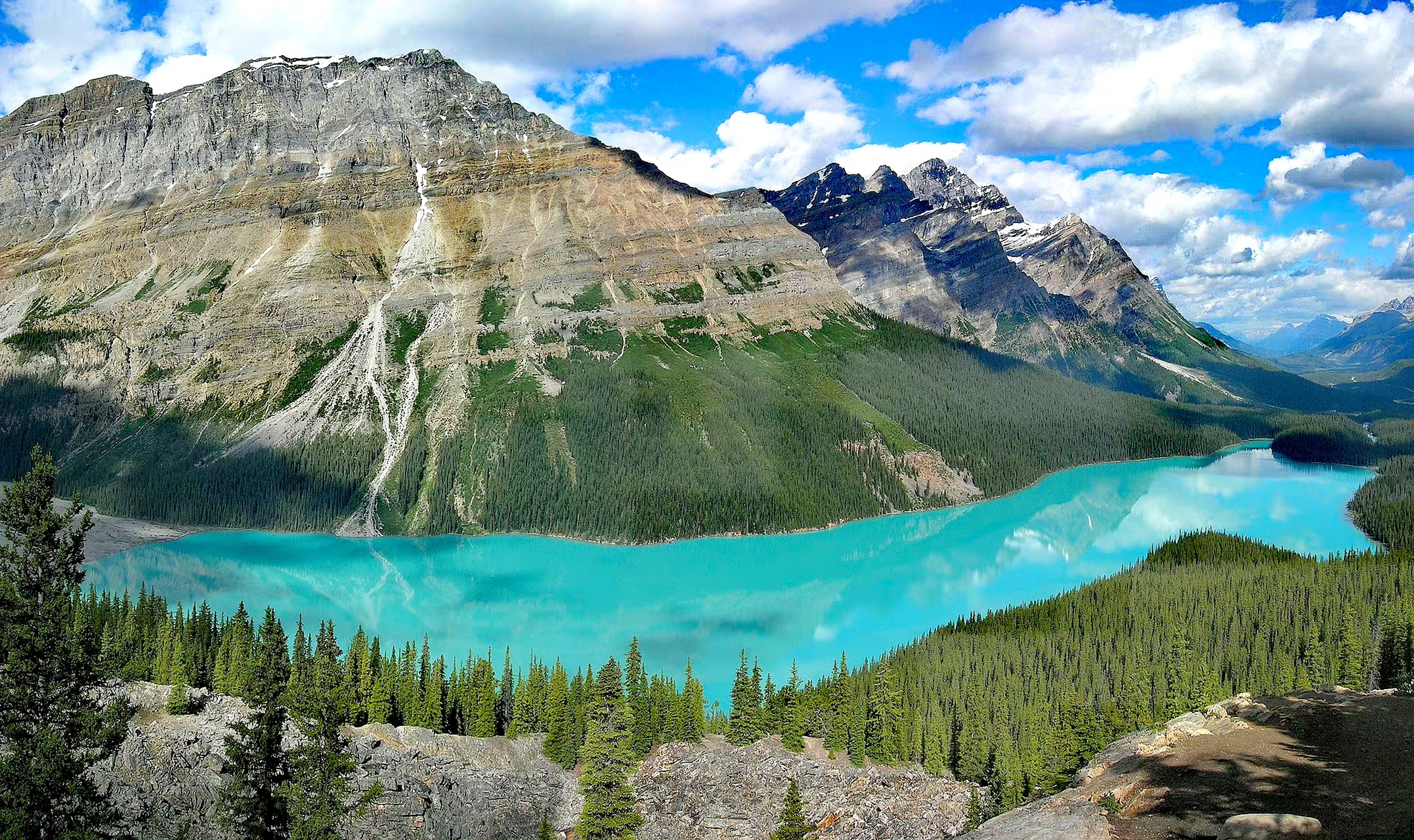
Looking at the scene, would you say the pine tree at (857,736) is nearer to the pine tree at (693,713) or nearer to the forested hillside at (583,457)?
the pine tree at (693,713)

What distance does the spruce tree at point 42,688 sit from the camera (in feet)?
78.2

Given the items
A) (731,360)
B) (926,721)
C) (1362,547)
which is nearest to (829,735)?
(926,721)

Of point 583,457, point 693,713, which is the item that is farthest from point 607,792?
point 583,457

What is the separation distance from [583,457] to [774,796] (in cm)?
10008

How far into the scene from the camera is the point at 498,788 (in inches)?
1812

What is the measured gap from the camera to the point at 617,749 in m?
36.2

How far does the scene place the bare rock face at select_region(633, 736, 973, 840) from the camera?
41.4m

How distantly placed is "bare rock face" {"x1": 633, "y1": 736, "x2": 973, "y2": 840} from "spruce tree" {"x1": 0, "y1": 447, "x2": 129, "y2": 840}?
76.3 ft

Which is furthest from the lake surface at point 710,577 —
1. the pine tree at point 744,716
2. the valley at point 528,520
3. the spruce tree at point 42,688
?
the spruce tree at point 42,688

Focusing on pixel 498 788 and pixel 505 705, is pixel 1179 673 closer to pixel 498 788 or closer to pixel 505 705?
pixel 505 705

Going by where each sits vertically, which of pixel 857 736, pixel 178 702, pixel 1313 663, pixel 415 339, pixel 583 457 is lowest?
pixel 857 736

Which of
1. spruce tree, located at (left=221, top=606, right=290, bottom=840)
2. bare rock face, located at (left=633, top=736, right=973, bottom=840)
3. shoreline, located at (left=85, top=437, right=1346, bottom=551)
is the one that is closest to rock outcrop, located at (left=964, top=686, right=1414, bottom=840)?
bare rock face, located at (left=633, top=736, right=973, bottom=840)

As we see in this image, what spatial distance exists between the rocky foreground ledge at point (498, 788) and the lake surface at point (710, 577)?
81.5 ft

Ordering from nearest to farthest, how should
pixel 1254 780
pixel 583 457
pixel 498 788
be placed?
1. pixel 1254 780
2. pixel 498 788
3. pixel 583 457
